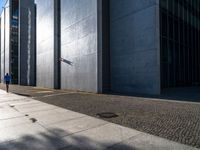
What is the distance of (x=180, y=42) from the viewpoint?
2481cm

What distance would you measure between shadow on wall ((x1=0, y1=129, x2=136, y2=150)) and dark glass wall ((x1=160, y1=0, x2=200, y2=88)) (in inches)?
686

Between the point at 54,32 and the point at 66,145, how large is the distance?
948 inches

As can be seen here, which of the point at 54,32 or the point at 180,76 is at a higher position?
the point at 54,32

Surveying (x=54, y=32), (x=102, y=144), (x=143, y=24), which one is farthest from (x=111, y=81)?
(x=102, y=144)

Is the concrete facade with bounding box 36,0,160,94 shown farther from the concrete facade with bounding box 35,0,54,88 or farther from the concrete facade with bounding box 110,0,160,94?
the concrete facade with bounding box 35,0,54,88

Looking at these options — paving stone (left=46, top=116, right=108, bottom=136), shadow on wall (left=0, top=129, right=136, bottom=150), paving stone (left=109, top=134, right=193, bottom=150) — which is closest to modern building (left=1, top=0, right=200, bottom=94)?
paving stone (left=46, top=116, right=108, bottom=136)

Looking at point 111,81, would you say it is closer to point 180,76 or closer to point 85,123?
point 180,76

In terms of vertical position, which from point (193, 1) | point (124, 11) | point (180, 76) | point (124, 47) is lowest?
point (180, 76)

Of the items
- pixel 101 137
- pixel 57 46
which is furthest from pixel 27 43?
pixel 101 137

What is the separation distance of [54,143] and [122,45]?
15.3 meters

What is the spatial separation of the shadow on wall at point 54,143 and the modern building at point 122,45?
1164cm

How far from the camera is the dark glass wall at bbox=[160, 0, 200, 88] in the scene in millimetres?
21984

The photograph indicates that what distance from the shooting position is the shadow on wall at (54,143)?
474cm

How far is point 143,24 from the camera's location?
17.1 metres
